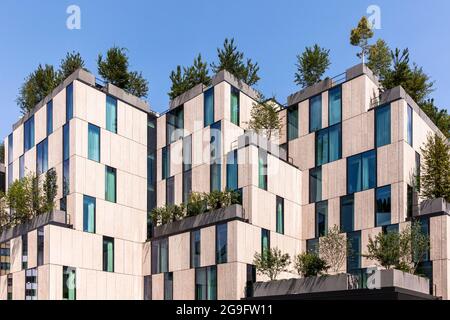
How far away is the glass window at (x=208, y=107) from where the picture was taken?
145ft

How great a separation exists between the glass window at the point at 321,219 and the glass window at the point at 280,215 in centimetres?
271

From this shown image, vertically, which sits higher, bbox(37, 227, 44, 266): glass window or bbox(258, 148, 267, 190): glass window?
bbox(258, 148, 267, 190): glass window

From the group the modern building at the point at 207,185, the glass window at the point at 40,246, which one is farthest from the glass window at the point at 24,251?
the glass window at the point at 40,246

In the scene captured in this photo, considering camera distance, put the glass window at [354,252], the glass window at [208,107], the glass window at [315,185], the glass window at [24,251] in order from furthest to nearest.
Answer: the glass window at [208,107]
the glass window at [315,185]
the glass window at [24,251]
the glass window at [354,252]

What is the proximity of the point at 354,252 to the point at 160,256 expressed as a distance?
14.3 metres

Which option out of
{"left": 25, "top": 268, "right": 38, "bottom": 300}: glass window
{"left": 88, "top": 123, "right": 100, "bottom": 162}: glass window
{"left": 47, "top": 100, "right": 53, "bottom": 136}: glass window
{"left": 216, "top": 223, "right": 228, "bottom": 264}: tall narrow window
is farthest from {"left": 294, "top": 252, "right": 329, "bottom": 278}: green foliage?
{"left": 47, "top": 100, "right": 53, "bottom": 136}: glass window

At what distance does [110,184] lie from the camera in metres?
43.1

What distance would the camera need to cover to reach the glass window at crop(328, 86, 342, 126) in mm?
41938

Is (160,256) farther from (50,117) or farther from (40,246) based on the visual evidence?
(50,117)

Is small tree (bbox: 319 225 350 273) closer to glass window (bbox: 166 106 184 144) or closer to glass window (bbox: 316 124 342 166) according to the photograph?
glass window (bbox: 316 124 342 166)

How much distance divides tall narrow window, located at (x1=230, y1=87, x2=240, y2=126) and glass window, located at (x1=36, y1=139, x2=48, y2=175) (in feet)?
49.0

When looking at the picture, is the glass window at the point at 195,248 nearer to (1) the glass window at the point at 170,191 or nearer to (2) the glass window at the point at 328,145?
(1) the glass window at the point at 170,191
